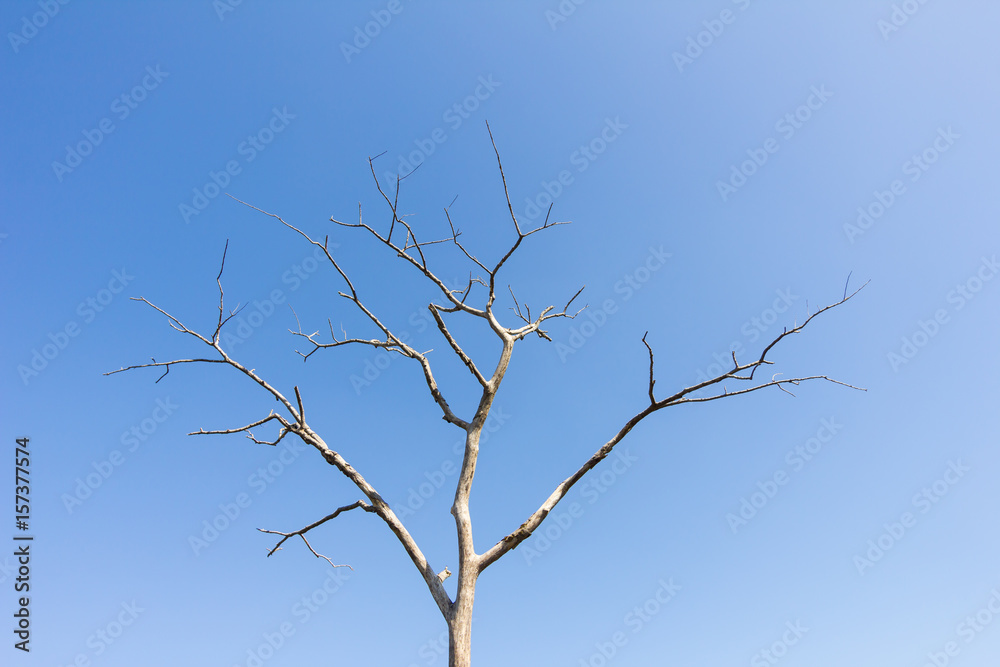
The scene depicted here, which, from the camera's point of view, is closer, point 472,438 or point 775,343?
point 775,343

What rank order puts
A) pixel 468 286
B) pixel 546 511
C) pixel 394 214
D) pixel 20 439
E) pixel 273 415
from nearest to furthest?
pixel 546 511, pixel 273 415, pixel 394 214, pixel 468 286, pixel 20 439

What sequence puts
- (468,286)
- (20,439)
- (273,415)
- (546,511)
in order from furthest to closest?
(20,439) < (468,286) < (273,415) < (546,511)

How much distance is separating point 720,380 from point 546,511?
1749mm

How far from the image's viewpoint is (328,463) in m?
4.89

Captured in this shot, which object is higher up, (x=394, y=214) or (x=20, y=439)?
(x=394, y=214)

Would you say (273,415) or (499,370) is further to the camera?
(499,370)

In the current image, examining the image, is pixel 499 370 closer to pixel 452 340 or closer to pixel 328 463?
pixel 452 340

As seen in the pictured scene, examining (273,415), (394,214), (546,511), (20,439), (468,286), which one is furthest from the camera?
(20,439)

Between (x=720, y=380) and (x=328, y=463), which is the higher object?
(x=720, y=380)

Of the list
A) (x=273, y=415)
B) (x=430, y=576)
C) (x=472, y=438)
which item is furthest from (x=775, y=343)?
(x=273, y=415)

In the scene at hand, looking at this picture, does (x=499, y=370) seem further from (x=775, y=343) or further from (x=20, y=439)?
(x=20, y=439)

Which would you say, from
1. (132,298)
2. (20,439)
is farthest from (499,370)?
(20,439)

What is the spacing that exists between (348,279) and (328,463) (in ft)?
5.33

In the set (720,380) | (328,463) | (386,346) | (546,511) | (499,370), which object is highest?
(386,346)
